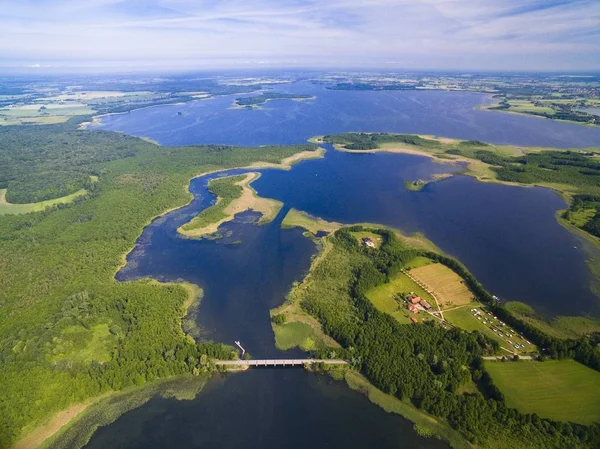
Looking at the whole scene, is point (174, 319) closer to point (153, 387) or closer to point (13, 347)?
point (153, 387)

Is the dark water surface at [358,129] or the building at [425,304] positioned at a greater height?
the dark water surface at [358,129]

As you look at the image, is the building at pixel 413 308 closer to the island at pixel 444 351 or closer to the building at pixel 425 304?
the island at pixel 444 351

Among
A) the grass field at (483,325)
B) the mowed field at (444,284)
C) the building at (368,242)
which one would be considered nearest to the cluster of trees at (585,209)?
the mowed field at (444,284)

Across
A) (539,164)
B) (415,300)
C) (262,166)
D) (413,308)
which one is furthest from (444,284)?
(539,164)

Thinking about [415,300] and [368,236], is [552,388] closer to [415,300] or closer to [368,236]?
[415,300]

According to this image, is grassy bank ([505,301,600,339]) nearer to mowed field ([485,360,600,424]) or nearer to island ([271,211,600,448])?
island ([271,211,600,448])

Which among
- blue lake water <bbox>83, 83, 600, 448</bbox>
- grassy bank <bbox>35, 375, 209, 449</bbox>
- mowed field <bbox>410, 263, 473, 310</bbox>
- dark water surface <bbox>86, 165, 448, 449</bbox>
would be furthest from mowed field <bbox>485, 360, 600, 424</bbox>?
grassy bank <bbox>35, 375, 209, 449</bbox>
